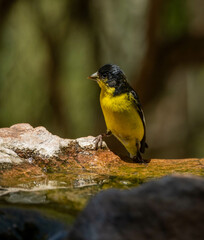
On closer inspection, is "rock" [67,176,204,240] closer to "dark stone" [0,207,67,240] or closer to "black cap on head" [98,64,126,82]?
"dark stone" [0,207,67,240]

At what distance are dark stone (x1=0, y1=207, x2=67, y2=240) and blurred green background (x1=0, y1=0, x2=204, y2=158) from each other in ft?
18.6

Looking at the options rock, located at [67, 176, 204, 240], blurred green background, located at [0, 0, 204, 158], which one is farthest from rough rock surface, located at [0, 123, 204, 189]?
blurred green background, located at [0, 0, 204, 158]

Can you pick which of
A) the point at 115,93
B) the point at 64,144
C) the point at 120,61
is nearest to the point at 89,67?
the point at 120,61

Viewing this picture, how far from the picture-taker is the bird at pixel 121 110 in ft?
15.6

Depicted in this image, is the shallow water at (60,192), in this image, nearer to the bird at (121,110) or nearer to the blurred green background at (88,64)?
the bird at (121,110)

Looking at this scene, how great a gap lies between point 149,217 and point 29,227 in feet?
2.67

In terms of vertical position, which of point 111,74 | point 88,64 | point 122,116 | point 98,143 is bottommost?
point 98,143

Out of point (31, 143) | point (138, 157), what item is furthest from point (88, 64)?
point (31, 143)

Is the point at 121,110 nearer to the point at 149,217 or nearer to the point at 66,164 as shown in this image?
the point at 66,164

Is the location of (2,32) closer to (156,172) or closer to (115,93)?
(115,93)

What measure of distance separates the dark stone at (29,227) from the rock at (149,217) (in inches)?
15.8

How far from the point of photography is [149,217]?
7.11 feet

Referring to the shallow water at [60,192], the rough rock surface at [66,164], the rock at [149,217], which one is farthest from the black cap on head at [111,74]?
the rock at [149,217]

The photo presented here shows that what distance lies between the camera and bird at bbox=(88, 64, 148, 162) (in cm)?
474
